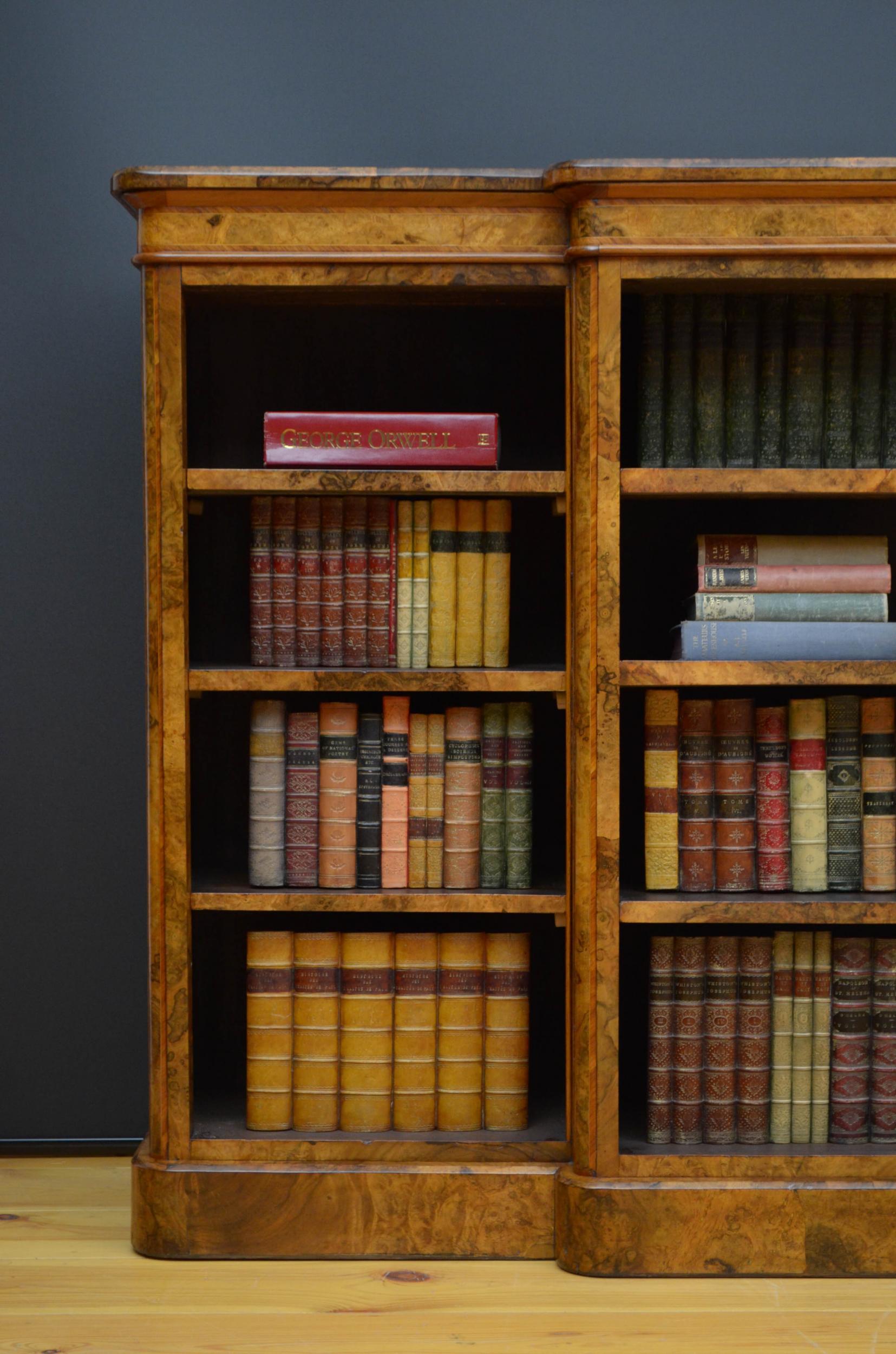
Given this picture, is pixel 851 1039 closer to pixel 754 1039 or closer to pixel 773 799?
pixel 754 1039

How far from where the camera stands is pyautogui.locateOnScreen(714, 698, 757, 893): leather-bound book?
6.86 ft

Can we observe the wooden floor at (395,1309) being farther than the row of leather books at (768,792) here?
No

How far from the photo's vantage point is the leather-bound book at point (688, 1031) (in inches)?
81.8

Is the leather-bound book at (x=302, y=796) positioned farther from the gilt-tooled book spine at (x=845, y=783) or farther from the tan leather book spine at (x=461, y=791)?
the gilt-tooled book spine at (x=845, y=783)

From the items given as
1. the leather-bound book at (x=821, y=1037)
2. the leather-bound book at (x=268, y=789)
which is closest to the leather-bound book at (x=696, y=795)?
the leather-bound book at (x=821, y=1037)

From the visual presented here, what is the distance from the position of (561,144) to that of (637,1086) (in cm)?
181

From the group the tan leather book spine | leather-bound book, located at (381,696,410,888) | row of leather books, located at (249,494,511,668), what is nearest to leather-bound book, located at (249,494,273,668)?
row of leather books, located at (249,494,511,668)

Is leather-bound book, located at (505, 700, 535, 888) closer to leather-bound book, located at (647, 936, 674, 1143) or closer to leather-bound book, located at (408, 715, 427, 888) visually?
leather-bound book, located at (408, 715, 427, 888)

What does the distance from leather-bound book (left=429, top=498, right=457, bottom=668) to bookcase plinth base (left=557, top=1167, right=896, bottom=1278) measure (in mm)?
911

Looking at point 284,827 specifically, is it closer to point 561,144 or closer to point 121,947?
point 121,947

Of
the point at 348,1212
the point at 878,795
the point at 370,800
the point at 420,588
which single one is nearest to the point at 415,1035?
the point at 348,1212

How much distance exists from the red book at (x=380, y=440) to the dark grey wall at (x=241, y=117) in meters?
0.55

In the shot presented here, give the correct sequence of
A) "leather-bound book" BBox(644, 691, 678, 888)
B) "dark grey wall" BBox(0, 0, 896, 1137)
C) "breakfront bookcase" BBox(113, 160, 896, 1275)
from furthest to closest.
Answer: "dark grey wall" BBox(0, 0, 896, 1137), "leather-bound book" BBox(644, 691, 678, 888), "breakfront bookcase" BBox(113, 160, 896, 1275)

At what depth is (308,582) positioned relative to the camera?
83.1 inches
